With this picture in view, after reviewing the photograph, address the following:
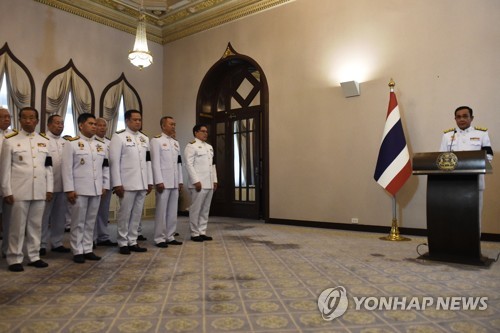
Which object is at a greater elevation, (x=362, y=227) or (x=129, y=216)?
(x=129, y=216)

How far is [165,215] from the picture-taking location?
4.40 m

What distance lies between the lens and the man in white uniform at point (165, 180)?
4279mm

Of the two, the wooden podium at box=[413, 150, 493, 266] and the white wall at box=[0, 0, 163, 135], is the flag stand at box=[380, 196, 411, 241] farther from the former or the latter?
the white wall at box=[0, 0, 163, 135]

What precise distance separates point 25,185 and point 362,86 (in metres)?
4.68

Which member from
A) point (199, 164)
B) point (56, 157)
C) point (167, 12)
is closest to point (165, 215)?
point (199, 164)

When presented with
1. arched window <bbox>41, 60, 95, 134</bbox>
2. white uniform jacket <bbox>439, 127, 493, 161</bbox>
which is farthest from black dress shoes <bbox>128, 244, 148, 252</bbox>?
arched window <bbox>41, 60, 95, 134</bbox>

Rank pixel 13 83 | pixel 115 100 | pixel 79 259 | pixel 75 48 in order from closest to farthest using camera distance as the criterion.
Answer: pixel 79 259 < pixel 13 83 < pixel 75 48 < pixel 115 100

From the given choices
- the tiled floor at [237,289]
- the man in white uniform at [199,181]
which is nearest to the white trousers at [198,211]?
the man in white uniform at [199,181]

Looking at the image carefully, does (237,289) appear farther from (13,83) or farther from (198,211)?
(13,83)

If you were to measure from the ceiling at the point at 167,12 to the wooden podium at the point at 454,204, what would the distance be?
4.58 meters

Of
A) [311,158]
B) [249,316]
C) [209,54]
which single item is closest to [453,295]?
[249,316]

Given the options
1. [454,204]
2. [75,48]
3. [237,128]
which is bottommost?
[454,204]

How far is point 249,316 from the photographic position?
203cm

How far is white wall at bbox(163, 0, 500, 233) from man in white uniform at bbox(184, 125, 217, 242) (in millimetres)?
2064
